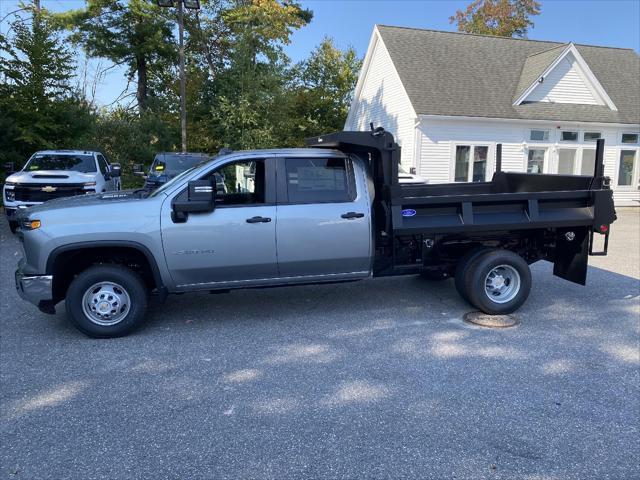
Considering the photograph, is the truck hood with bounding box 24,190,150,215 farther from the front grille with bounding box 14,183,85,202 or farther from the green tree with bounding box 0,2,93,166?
the green tree with bounding box 0,2,93,166

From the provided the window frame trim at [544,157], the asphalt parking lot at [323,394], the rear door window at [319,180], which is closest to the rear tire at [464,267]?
the asphalt parking lot at [323,394]

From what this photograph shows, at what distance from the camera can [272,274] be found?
5.52 metres

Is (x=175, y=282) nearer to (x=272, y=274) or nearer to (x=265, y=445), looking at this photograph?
(x=272, y=274)

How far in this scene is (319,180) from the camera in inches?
222

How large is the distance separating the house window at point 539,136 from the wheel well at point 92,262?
18.2 meters

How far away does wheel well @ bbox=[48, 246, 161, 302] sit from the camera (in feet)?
16.7

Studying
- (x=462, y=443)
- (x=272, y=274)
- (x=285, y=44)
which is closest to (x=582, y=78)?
(x=285, y=44)

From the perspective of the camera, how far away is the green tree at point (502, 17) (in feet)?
130

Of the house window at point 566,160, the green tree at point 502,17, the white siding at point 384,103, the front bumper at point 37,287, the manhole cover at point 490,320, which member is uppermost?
the green tree at point 502,17

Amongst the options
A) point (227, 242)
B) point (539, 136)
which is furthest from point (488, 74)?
point (227, 242)

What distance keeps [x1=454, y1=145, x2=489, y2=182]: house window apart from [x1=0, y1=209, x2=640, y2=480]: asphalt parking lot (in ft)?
43.8

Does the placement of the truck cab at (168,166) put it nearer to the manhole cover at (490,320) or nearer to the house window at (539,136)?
the manhole cover at (490,320)

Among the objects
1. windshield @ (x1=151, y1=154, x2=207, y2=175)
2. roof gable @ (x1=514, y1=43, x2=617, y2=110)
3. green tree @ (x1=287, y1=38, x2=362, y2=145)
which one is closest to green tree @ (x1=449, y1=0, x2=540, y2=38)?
green tree @ (x1=287, y1=38, x2=362, y2=145)

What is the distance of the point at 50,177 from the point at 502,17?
38510 mm
